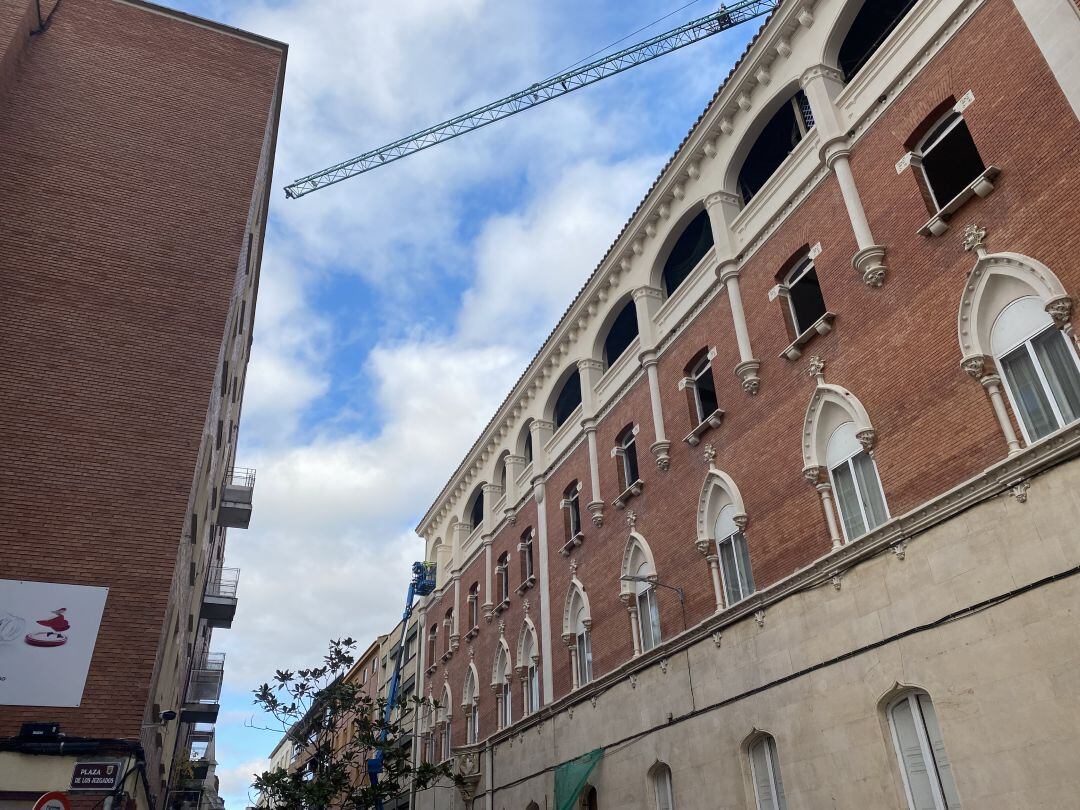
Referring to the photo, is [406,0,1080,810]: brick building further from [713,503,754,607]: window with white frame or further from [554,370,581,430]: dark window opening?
[554,370,581,430]: dark window opening

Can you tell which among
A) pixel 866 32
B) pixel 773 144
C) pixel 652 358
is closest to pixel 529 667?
pixel 652 358

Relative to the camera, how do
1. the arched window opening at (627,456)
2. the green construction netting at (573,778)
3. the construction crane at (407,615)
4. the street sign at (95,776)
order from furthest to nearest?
the construction crane at (407,615) → the arched window opening at (627,456) → the green construction netting at (573,778) → the street sign at (95,776)

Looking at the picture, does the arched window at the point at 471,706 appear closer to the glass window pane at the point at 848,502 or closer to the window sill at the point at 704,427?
the window sill at the point at 704,427

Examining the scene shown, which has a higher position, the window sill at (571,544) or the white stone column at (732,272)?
the white stone column at (732,272)

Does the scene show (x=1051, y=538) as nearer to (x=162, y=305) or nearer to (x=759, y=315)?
(x=759, y=315)

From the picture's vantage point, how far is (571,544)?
23625 millimetres

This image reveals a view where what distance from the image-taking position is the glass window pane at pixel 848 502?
1338 cm

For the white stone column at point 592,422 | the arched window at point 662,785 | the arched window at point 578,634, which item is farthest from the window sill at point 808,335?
the arched window at point 578,634

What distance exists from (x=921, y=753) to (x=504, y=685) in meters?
18.0

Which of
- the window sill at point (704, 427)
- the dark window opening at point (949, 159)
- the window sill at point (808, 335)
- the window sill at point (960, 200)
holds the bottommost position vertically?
the window sill at point (960, 200)

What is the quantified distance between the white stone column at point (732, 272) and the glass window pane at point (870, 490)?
126 inches

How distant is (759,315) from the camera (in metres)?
16.7

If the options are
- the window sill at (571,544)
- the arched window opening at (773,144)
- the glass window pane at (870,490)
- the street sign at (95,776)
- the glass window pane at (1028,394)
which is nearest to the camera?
the glass window pane at (1028,394)

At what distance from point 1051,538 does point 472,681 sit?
23730 mm
